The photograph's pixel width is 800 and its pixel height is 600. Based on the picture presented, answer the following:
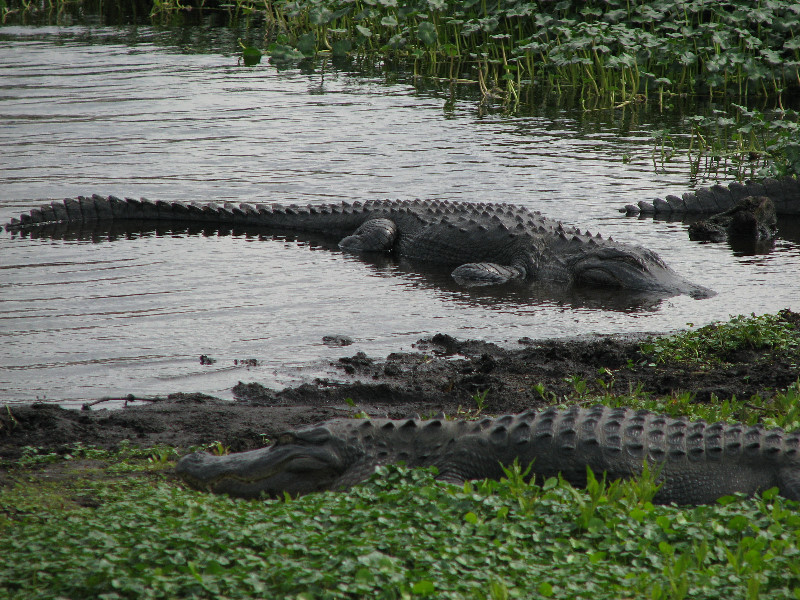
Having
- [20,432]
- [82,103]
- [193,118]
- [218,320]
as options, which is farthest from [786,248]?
[82,103]

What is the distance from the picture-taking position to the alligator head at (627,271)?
26.7ft

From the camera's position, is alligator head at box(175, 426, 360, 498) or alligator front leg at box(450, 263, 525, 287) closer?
alligator head at box(175, 426, 360, 498)

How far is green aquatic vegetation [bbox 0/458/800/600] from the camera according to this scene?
9.92 ft

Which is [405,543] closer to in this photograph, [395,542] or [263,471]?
[395,542]

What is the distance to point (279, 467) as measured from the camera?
4199 millimetres

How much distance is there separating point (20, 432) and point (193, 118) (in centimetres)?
1106

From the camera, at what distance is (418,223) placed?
32.1 feet

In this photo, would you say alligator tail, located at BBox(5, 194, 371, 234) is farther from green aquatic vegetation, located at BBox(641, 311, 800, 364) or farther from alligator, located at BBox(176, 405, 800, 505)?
alligator, located at BBox(176, 405, 800, 505)

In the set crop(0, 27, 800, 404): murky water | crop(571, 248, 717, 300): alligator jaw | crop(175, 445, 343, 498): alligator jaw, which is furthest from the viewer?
crop(571, 248, 717, 300): alligator jaw

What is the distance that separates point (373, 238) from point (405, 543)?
21.7 ft

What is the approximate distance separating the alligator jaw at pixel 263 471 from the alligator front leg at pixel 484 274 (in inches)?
181

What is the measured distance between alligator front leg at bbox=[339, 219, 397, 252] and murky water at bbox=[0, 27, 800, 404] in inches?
13.3

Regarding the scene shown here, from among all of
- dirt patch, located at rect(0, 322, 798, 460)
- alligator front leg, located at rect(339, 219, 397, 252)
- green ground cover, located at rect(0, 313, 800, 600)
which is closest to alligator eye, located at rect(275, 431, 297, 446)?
green ground cover, located at rect(0, 313, 800, 600)

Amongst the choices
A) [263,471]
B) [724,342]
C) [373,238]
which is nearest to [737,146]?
[373,238]
